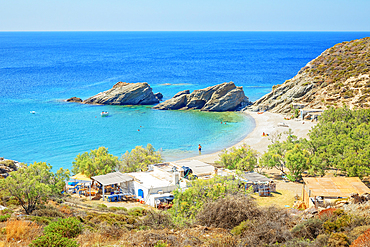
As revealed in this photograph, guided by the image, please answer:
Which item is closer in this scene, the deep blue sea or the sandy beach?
the sandy beach

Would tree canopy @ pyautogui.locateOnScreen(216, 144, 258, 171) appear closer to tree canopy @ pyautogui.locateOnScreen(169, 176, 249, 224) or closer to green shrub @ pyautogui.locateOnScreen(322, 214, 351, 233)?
tree canopy @ pyautogui.locateOnScreen(169, 176, 249, 224)

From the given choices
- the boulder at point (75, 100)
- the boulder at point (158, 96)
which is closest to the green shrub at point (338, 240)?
the boulder at point (158, 96)

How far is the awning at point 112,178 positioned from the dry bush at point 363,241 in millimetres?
17585

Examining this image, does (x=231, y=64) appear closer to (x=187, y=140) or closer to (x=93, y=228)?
(x=187, y=140)

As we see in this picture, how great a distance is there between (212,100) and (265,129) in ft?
59.6

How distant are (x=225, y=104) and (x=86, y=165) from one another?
137ft

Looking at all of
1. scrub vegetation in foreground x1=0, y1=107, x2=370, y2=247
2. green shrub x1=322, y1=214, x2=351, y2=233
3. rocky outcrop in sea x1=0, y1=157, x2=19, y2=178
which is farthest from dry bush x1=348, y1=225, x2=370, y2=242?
rocky outcrop in sea x1=0, y1=157, x2=19, y2=178

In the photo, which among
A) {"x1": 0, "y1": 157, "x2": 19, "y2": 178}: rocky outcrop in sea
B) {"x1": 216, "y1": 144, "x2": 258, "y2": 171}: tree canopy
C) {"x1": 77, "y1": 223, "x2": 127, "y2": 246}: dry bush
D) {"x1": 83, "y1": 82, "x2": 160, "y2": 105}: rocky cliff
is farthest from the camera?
{"x1": 83, "y1": 82, "x2": 160, "y2": 105}: rocky cliff

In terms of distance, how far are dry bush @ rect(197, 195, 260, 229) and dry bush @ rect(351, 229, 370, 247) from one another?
3.51 meters

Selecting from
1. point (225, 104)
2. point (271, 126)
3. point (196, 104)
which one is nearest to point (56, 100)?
point (196, 104)

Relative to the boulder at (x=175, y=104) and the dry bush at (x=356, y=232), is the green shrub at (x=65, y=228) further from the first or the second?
→ the boulder at (x=175, y=104)

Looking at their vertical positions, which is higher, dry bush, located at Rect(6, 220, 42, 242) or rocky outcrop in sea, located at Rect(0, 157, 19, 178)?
dry bush, located at Rect(6, 220, 42, 242)

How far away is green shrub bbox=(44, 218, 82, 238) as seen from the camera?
11.5m

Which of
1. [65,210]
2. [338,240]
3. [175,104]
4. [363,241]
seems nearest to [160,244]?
[338,240]
